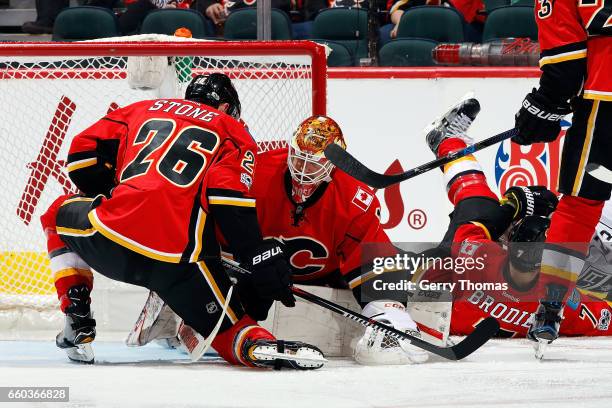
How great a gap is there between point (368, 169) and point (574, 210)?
0.65 metres

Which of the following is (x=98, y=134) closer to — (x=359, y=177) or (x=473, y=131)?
(x=359, y=177)

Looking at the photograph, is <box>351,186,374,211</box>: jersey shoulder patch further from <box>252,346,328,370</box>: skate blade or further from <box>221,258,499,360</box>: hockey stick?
<box>252,346,328,370</box>: skate blade

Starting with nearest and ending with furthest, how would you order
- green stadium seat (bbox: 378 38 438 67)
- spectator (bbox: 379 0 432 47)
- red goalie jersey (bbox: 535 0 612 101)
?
red goalie jersey (bbox: 535 0 612 101)
green stadium seat (bbox: 378 38 438 67)
spectator (bbox: 379 0 432 47)

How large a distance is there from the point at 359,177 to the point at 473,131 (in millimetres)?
1447

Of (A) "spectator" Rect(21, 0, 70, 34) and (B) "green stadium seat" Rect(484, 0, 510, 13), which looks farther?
(A) "spectator" Rect(21, 0, 70, 34)

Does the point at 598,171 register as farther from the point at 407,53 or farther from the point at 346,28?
the point at 346,28

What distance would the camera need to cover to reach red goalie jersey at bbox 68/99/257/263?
2.89 metres

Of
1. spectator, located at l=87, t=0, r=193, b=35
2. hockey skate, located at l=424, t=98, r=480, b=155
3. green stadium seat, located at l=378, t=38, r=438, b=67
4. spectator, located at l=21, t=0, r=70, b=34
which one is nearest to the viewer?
hockey skate, located at l=424, t=98, r=480, b=155

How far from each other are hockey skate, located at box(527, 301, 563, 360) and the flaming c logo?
5.00 feet

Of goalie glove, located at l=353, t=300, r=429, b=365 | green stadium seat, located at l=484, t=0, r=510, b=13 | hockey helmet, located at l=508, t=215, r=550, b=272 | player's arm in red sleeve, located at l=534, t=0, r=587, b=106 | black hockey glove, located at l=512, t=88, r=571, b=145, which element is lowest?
goalie glove, located at l=353, t=300, r=429, b=365

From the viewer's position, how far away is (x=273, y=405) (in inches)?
90.2

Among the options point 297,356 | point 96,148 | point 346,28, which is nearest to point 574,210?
point 297,356

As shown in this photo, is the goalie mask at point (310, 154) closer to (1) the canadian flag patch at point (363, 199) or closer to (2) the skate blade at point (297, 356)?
(1) the canadian flag patch at point (363, 199)

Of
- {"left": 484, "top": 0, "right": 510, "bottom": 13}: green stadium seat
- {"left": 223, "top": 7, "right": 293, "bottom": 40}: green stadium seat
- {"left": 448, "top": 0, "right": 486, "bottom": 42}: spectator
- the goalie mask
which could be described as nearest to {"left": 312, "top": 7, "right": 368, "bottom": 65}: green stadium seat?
{"left": 223, "top": 7, "right": 293, "bottom": 40}: green stadium seat
